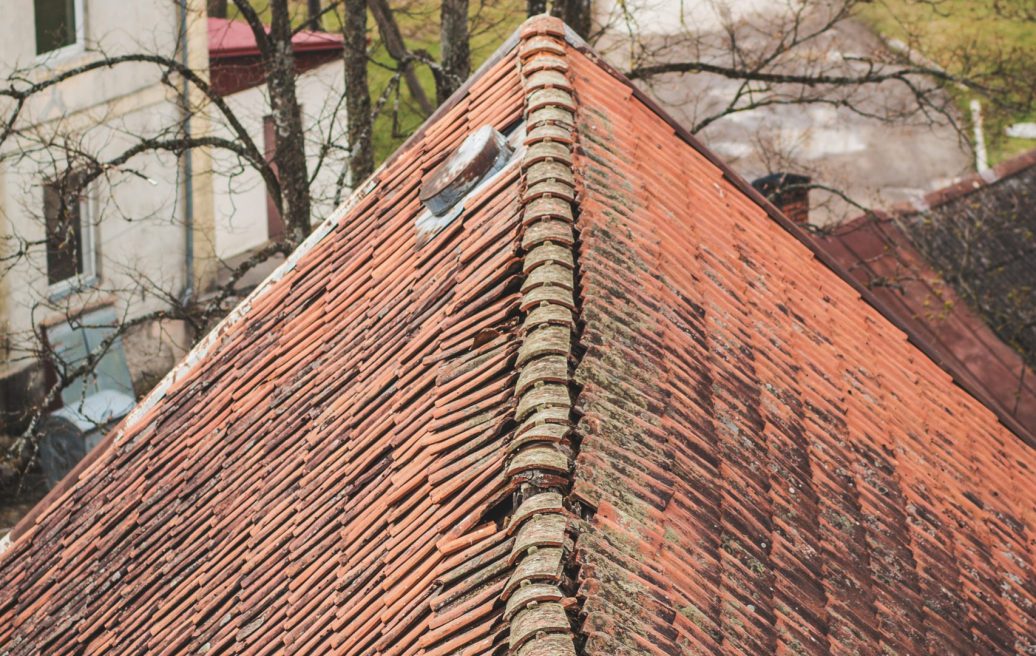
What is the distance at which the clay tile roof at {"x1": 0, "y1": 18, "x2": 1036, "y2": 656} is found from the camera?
3906 millimetres

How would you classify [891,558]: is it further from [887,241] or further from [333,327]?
[887,241]

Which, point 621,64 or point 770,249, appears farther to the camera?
point 621,64

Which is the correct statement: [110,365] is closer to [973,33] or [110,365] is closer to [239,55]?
[239,55]

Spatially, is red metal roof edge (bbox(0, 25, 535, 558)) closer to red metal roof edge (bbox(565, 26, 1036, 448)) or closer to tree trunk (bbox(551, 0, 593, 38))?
red metal roof edge (bbox(565, 26, 1036, 448))

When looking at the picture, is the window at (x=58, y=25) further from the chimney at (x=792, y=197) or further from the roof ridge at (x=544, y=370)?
the roof ridge at (x=544, y=370)

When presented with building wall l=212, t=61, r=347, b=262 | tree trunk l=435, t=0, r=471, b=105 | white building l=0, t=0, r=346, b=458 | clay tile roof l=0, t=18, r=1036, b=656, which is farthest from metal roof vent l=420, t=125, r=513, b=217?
building wall l=212, t=61, r=347, b=262

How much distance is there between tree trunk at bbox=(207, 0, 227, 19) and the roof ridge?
1805 cm

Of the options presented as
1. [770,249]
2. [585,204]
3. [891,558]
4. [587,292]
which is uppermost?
[770,249]

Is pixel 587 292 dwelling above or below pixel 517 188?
below

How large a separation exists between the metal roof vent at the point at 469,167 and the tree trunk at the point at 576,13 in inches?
318

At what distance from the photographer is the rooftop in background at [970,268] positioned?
44.7ft

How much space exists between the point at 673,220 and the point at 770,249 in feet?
2.88

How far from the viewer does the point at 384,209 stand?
6.47 m

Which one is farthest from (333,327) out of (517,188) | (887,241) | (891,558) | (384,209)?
(887,241)
